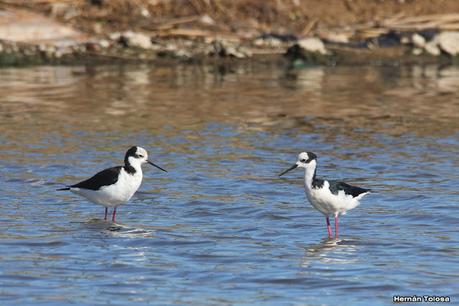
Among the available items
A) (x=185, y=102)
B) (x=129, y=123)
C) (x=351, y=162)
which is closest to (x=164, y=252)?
(x=351, y=162)

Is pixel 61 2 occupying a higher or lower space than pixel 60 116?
higher

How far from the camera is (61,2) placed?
3266 cm

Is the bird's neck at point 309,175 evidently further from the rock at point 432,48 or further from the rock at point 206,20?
the rock at point 432,48

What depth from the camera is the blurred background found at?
12172mm

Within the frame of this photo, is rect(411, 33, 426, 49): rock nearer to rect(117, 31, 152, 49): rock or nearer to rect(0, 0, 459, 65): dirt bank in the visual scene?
rect(0, 0, 459, 65): dirt bank

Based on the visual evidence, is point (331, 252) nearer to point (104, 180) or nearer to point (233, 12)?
point (104, 180)

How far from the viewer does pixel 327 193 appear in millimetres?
14016

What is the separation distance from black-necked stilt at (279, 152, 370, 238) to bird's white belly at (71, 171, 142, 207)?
235cm

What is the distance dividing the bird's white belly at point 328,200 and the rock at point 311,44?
60.1ft

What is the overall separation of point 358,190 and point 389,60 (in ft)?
63.2

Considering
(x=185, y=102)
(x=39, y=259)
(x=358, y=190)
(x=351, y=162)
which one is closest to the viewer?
(x=39, y=259)

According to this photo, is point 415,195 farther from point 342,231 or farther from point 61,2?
point 61,2

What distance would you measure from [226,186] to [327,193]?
372cm

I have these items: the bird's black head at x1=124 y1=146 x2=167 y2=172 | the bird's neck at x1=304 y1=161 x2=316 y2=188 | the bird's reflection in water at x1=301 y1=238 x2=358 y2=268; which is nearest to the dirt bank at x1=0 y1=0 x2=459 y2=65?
the bird's black head at x1=124 y1=146 x2=167 y2=172
